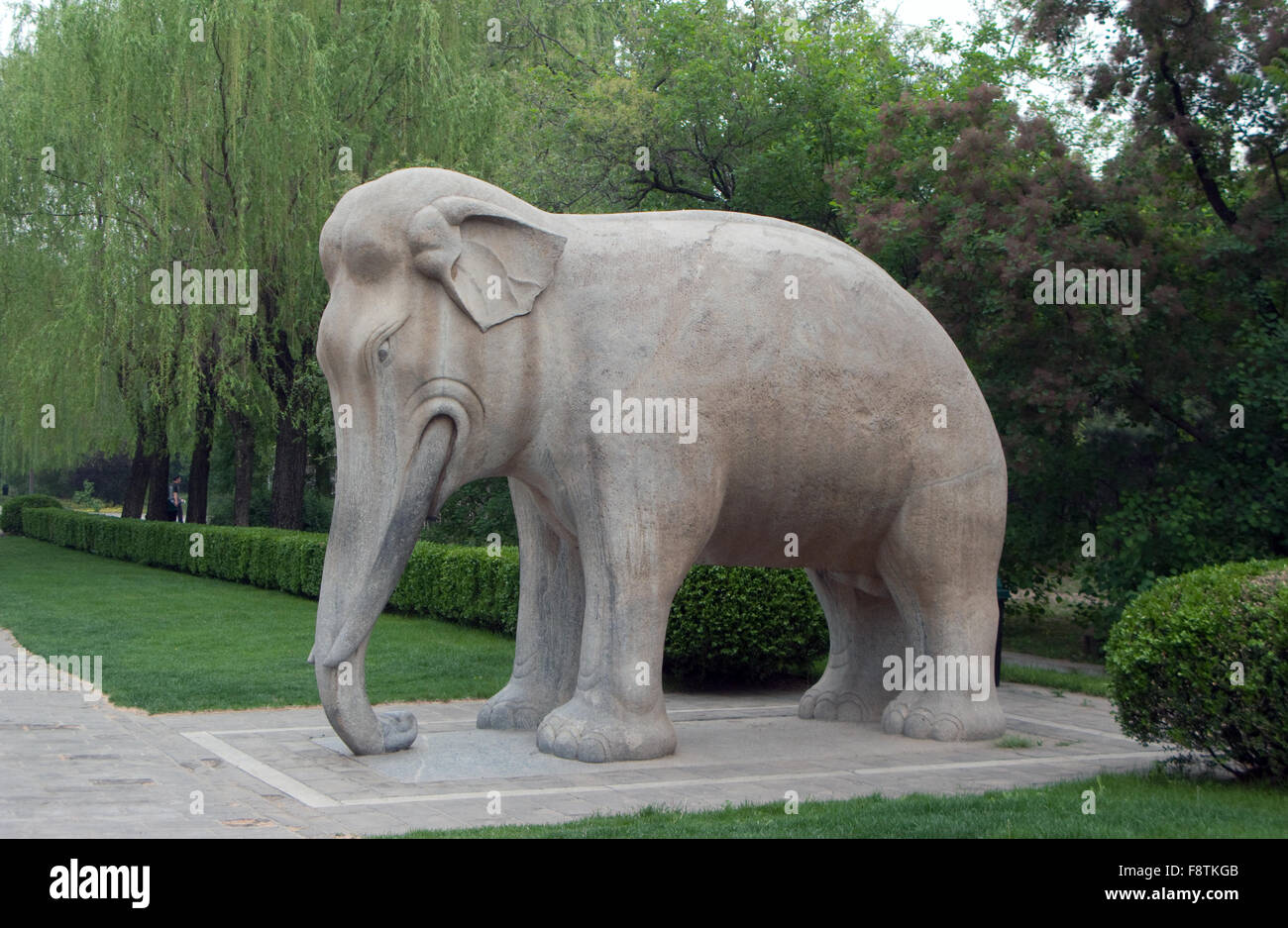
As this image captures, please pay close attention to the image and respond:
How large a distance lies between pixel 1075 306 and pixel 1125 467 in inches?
86.5

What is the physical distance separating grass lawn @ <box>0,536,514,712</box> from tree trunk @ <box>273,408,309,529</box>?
1382 mm

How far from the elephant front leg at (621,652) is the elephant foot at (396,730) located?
0.76 meters

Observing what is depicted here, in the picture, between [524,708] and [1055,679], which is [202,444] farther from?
[524,708]

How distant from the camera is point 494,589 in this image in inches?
566

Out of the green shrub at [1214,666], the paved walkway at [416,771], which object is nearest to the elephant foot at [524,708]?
the paved walkway at [416,771]

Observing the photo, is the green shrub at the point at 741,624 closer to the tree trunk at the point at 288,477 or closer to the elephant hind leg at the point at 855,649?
the elephant hind leg at the point at 855,649

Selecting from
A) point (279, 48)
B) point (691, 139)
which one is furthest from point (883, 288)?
point (279, 48)

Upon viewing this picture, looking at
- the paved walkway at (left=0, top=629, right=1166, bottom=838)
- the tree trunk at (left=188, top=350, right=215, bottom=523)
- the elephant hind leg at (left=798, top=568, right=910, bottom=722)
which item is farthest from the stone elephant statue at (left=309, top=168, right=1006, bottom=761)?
the tree trunk at (left=188, top=350, right=215, bottom=523)

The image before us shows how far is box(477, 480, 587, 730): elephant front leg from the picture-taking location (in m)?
8.00

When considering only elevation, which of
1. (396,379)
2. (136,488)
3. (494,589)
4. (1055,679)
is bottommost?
(1055,679)

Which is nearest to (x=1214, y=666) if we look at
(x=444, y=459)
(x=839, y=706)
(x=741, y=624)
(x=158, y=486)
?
(x=839, y=706)

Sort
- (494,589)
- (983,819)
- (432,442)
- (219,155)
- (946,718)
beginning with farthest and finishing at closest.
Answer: (219,155) < (494,589) < (946,718) < (432,442) < (983,819)

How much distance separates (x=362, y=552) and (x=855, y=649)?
3487mm

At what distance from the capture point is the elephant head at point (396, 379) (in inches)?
265
